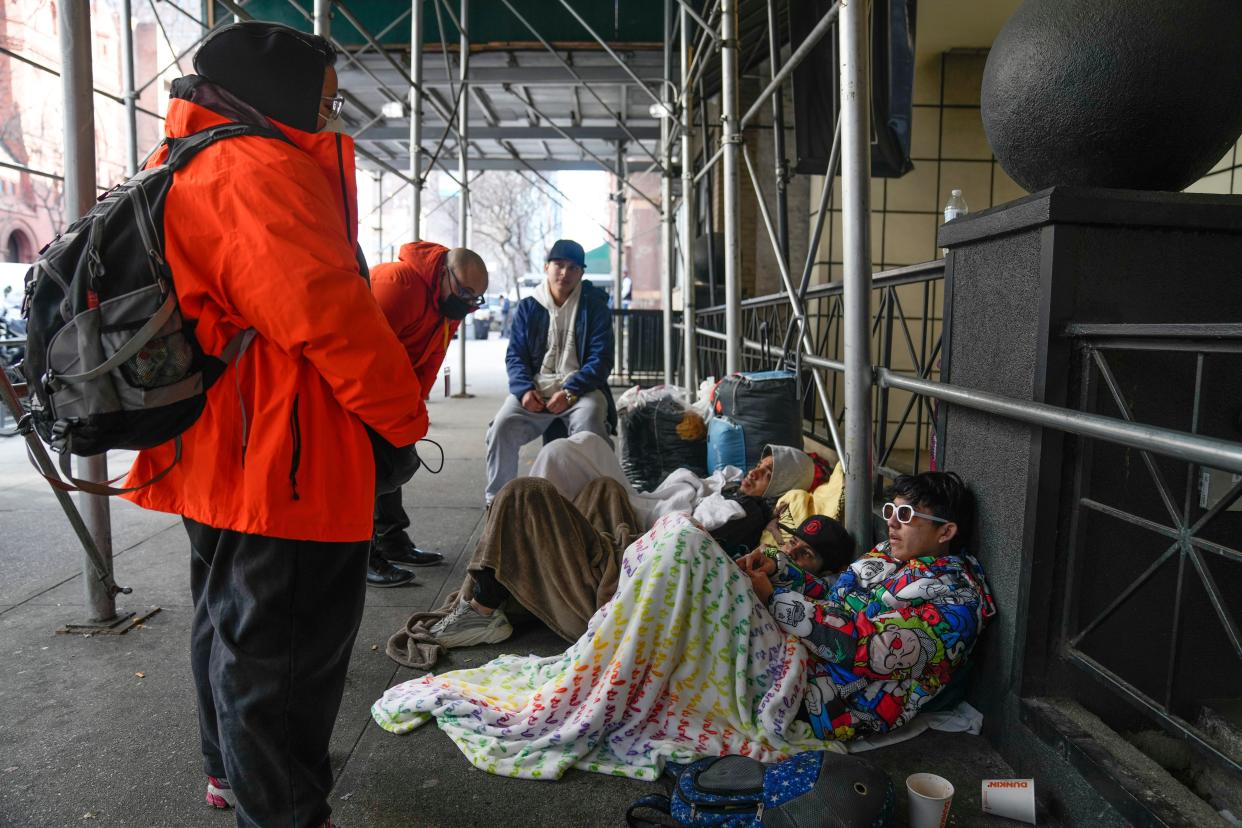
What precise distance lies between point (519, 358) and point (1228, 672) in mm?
3887

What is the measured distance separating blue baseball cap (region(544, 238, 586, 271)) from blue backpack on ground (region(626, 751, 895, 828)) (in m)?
3.53

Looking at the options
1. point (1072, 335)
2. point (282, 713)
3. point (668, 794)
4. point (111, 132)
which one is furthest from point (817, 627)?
point (111, 132)

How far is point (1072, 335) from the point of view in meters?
2.03

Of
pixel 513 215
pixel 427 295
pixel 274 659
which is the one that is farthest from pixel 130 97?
pixel 513 215

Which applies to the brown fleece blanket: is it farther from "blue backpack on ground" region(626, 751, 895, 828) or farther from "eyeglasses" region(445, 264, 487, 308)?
"blue backpack on ground" region(626, 751, 895, 828)

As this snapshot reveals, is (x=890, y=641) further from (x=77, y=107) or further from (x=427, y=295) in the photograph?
(x=77, y=107)

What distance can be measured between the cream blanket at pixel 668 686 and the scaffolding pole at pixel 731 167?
300 cm

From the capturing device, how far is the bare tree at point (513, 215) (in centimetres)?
3803

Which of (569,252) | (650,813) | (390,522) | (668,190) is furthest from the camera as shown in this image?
(668,190)

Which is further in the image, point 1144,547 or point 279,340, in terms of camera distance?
point 1144,547

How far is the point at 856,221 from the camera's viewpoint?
2992mm

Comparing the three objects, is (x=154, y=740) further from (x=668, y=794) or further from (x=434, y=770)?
(x=668, y=794)

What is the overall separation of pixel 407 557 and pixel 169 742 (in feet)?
5.94

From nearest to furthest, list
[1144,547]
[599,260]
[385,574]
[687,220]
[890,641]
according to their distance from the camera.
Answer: [1144,547] < [890,641] < [385,574] < [687,220] < [599,260]
